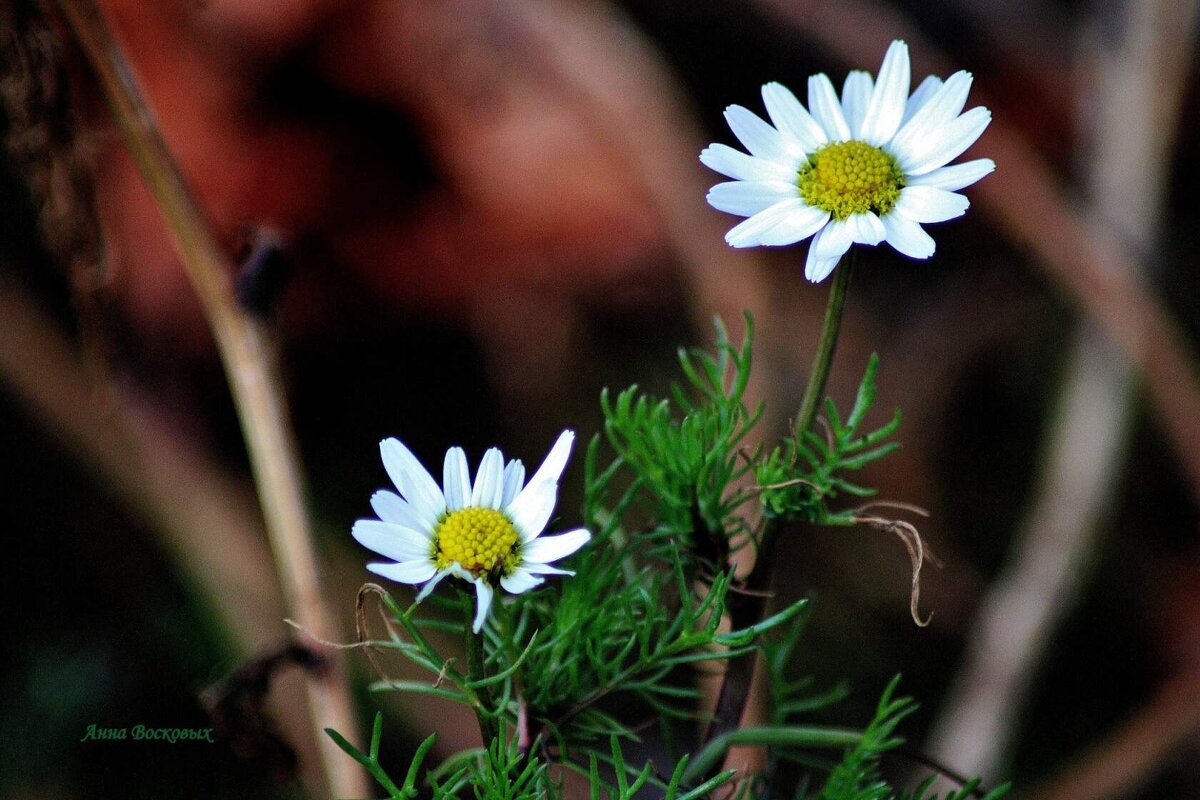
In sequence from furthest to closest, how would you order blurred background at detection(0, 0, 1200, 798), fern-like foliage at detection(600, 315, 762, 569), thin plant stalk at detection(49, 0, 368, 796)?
blurred background at detection(0, 0, 1200, 798), thin plant stalk at detection(49, 0, 368, 796), fern-like foliage at detection(600, 315, 762, 569)

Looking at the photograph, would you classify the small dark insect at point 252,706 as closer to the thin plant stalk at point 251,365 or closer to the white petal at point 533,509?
the thin plant stalk at point 251,365

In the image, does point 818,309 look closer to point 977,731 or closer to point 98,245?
point 977,731

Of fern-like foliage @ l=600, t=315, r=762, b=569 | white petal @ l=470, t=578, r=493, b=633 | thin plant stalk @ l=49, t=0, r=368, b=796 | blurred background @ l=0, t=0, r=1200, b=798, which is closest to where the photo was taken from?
white petal @ l=470, t=578, r=493, b=633

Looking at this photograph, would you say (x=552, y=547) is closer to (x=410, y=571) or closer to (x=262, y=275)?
(x=410, y=571)

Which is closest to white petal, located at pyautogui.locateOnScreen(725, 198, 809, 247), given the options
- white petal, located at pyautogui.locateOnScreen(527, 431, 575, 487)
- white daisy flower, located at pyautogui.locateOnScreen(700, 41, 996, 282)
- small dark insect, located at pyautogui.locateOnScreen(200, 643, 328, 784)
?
white daisy flower, located at pyautogui.locateOnScreen(700, 41, 996, 282)

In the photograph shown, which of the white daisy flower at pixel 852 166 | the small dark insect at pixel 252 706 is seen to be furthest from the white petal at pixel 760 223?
the small dark insect at pixel 252 706

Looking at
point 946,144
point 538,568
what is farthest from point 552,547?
point 946,144

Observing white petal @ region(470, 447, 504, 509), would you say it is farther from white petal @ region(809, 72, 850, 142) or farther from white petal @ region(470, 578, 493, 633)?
white petal @ region(809, 72, 850, 142)
